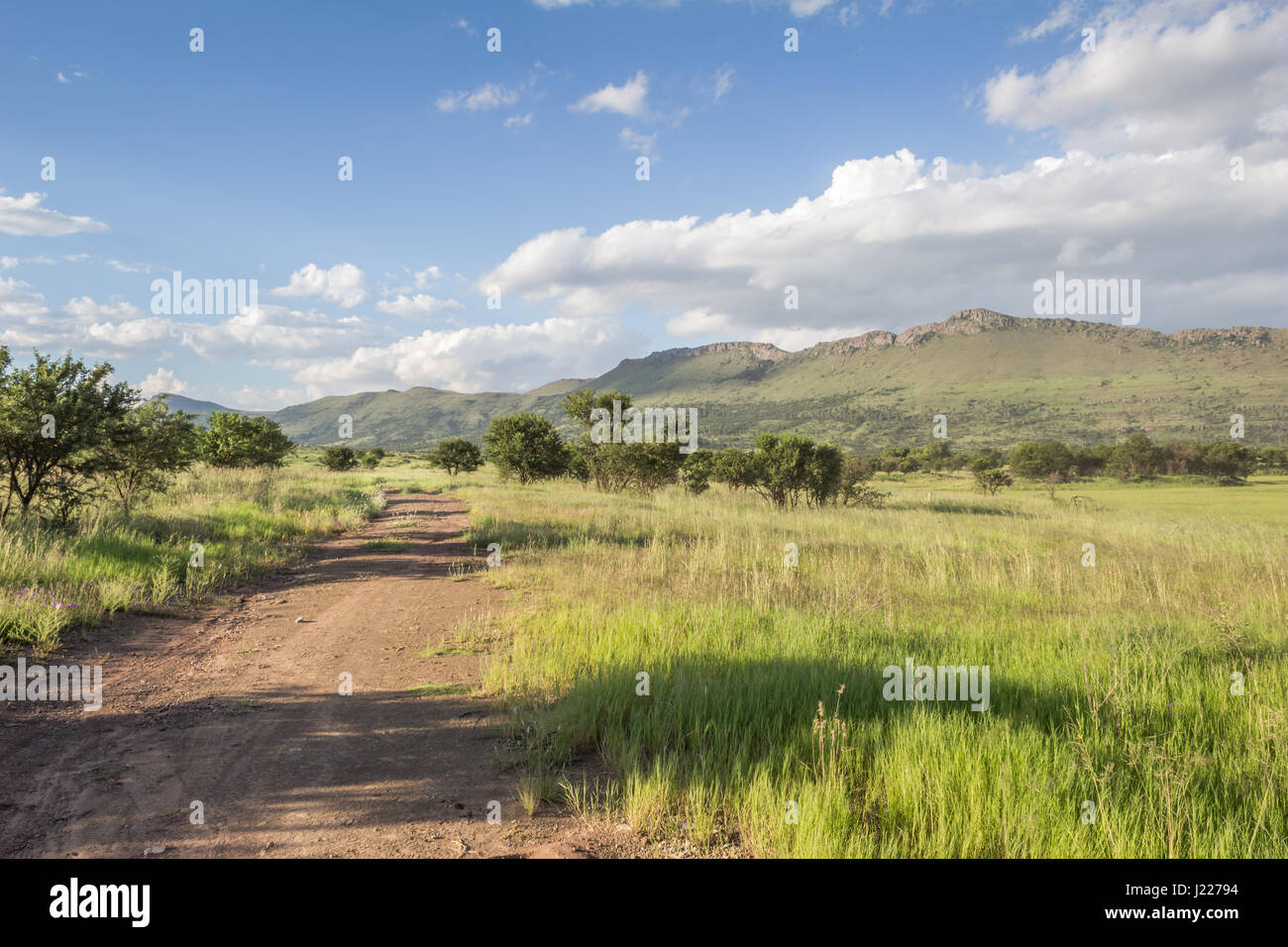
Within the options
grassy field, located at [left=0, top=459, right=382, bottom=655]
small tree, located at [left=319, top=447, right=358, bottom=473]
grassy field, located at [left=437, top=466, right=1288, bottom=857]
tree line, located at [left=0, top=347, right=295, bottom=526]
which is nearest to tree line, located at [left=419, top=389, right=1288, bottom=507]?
small tree, located at [left=319, top=447, right=358, bottom=473]

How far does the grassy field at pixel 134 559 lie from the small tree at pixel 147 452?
686mm

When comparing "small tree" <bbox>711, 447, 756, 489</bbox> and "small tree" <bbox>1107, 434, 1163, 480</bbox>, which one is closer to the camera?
"small tree" <bbox>711, 447, 756, 489</bbox>

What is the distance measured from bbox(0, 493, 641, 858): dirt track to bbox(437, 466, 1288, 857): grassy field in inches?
22.0

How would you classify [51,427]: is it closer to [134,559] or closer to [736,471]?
[134,559]

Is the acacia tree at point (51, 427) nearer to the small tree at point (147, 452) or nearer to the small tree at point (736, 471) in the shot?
the small tree at point (147, 452)

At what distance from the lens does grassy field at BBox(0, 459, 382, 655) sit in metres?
7.12

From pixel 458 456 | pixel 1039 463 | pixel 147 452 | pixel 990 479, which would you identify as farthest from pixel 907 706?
pixel 458 456

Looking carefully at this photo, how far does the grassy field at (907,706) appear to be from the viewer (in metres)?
3.33

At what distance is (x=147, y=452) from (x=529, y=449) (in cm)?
2878

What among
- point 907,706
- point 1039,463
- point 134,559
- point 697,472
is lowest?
point 907,706

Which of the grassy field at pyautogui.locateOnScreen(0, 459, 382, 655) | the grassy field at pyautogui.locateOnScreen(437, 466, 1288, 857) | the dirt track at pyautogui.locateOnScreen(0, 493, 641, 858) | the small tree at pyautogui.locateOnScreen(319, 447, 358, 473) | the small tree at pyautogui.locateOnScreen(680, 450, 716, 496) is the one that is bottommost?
the dirt track at pyautogui.locateOnScreen(0, 493, 641, 858)

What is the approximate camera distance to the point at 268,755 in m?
4.46

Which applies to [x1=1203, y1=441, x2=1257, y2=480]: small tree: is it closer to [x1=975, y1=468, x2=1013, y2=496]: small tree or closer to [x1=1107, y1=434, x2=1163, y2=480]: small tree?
[x1=1107, y1=434, x2=1163, y2=480]: small tree

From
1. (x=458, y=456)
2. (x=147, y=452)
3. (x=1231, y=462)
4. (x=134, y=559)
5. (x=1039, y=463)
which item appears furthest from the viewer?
(x=458, y=456)
